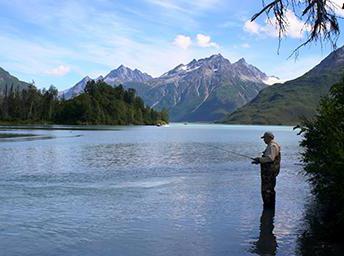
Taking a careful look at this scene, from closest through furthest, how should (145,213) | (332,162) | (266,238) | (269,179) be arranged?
(332,162) < (266,238) < (145,213) < (269,179)

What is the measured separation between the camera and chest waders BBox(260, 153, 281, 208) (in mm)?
19516

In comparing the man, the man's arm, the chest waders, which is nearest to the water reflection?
the chest waders

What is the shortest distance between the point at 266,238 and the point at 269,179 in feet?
14.9

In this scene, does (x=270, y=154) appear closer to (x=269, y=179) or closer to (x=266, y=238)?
(x=269, y=179)

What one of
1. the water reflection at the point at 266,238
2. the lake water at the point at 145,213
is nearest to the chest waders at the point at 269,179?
the lake water at the point at 145,213

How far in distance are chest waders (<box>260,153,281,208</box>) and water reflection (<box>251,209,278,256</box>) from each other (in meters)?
0.83

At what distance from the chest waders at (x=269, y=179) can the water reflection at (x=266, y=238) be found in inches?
32.7

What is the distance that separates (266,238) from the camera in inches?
606

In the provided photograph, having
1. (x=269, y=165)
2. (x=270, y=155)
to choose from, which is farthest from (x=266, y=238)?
(x=270, y=155)

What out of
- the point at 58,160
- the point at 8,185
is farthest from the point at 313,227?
the point at 58,160

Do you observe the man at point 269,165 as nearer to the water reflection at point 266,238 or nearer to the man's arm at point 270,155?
the man's arm at point 270,155

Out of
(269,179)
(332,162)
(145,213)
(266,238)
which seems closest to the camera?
(332,162)

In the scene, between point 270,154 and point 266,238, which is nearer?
point 266,238

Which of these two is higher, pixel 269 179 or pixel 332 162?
pixel 332 162
